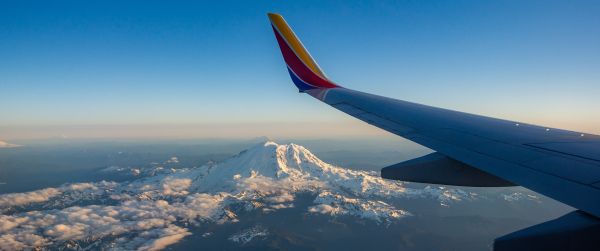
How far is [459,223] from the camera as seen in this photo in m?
168

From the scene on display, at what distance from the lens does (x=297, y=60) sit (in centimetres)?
891

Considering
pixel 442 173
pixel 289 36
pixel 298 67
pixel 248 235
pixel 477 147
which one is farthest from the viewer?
pixel 248 235

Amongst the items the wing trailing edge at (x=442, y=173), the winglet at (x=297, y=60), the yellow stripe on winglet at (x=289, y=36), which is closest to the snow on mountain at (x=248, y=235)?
the winglet at (x=297, y=60)

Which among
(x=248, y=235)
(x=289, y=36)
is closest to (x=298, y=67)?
(x=289, y=36)

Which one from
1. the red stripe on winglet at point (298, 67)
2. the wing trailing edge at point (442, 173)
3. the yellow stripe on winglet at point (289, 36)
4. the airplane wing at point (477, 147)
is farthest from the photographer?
the red stripe on winglet at point (298, 67)

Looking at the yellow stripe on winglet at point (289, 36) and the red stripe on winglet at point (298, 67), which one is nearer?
the yellow stripe on winglet at point (289, 36)

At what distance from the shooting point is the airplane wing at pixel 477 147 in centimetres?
300

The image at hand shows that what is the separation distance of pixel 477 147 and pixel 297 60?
5.71m

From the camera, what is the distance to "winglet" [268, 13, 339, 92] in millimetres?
8430

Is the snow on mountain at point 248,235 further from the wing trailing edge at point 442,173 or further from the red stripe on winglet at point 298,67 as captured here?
the wing trailing edge at point 442,173

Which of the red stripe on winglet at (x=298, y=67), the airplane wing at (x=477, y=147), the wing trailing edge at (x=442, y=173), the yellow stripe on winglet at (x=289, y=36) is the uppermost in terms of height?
the yellow stripe on winglet at (x=289, y=36)

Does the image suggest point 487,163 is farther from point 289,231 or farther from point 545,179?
point 289,231

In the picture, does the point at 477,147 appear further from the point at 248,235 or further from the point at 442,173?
the point at 248,235

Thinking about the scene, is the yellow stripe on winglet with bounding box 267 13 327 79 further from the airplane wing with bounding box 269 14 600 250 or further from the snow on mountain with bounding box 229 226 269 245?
the snow on mountain with bounding box 229 226 269 245
